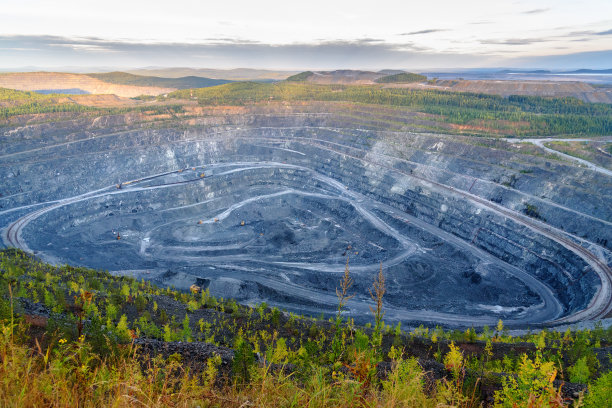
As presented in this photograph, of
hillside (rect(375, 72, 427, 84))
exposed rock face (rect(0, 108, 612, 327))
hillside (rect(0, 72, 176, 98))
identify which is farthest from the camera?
hillside (rect(0, 72, 176, 98))

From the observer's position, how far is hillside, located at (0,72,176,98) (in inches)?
6826

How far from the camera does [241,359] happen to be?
9883mm

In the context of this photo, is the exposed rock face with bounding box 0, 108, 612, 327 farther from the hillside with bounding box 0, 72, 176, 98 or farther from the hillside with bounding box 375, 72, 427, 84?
the hillside with bounding box 0, 72, 176, 98

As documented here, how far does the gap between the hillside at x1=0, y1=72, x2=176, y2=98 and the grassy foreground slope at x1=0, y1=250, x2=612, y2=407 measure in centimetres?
18506

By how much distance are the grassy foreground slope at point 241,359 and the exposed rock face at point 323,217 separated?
51.2 ft

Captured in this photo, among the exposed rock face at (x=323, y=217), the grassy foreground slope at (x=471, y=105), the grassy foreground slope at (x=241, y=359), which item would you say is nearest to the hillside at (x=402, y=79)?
the grassy foreground slope at (x=471, y=105)

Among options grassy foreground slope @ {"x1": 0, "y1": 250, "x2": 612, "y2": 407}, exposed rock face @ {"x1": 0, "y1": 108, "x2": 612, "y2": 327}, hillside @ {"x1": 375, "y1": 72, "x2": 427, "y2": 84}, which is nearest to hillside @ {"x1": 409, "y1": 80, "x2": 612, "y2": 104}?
hillside @ {"x1": 375, "y1": 72, "x2": 427, "y2": 84}

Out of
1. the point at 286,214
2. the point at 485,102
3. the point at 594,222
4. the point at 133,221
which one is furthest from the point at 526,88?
the point at 133,221

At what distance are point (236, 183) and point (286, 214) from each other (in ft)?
48.6

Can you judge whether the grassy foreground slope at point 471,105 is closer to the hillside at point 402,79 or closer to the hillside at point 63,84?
the hillside at point 402,79

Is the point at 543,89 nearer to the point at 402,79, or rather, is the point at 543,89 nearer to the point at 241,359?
the point at 402,79

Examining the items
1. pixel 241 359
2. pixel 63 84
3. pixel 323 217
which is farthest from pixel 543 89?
pixel 63 84

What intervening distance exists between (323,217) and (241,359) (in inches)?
2146

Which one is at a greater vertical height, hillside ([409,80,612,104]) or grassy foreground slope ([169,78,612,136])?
hillside ([409,80,612,104])
